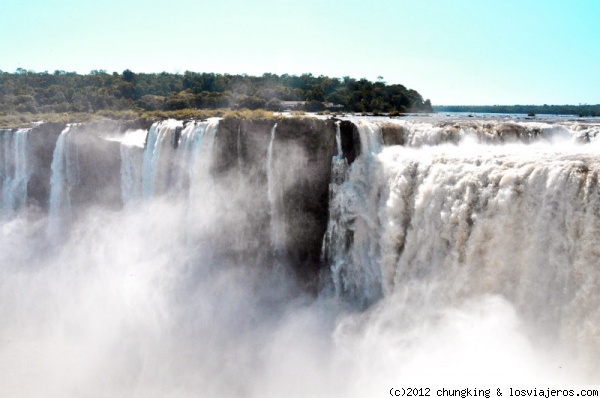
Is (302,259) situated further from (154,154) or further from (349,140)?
(154,154)

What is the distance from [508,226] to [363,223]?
506 centimetres

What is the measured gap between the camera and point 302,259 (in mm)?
16422

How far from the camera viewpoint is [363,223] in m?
14.2

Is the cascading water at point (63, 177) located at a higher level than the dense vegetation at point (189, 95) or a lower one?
lower

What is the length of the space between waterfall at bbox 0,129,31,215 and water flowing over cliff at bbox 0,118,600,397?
57 cm

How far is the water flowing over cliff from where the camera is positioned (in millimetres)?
9320

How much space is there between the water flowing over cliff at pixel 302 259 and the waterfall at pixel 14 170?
0.57 metres

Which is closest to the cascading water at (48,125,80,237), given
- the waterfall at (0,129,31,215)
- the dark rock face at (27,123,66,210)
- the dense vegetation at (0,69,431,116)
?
the dark rock face at (27,123,66,210)

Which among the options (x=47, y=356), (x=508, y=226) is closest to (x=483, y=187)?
(x=508, y=226)

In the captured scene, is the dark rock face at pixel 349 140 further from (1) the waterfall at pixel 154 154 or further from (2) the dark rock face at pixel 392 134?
(1) the waterfall at pixel 154 154

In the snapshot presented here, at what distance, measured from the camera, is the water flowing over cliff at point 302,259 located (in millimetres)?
9320

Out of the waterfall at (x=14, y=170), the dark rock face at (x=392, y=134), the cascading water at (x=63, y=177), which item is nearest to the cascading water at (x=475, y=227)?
the dark rock face at (x=392, y=134)

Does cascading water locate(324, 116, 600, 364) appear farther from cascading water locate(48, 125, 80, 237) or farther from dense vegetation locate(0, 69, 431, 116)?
dense vegetation locate(0, 69, 431, 116)

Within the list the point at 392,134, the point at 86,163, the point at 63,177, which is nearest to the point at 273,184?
the point at 392,134
